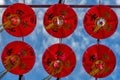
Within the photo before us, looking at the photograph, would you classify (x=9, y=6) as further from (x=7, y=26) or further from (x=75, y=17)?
(x=75, y=17)

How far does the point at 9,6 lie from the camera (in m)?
11.5

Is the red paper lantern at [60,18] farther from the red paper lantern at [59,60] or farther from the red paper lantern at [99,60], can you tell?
the red paper lantern at [99,60]

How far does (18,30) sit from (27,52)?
2.14ft

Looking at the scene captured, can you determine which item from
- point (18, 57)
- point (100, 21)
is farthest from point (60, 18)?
point (18, 57)

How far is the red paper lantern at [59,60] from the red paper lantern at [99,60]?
39 centimetres

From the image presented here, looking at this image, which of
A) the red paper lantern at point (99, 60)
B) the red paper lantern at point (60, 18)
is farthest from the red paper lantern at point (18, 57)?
the red paper lantern at point (99, 60)

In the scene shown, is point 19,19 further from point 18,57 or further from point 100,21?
point 100,21

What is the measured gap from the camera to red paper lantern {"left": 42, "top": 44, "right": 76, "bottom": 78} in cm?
1145

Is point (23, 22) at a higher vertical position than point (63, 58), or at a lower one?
higher

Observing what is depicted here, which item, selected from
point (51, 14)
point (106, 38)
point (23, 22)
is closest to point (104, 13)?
point (106, 38)

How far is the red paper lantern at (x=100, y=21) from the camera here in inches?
456

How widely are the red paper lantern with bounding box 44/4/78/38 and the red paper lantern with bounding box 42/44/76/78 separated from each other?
0.38 metres

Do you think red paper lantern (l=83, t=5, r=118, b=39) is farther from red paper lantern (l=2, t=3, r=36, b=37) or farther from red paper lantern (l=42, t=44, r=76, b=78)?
red paper lantern (l=2, t=3, r=36, b=37)

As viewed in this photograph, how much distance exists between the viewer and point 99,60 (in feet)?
38.2
